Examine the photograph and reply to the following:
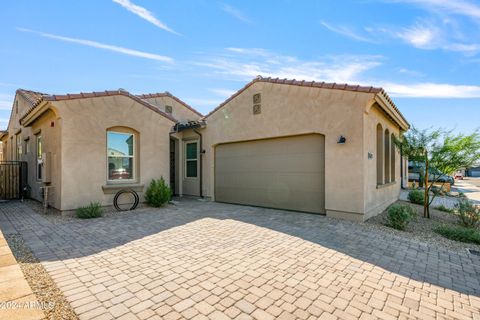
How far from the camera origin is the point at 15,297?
2725 millimetres

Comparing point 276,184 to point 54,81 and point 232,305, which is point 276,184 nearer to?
point 232,305

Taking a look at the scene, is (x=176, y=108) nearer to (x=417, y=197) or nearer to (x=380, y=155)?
(x=380, y=155)

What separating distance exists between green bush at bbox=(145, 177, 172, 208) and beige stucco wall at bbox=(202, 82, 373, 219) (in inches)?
147

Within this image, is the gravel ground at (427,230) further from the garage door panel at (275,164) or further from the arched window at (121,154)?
the arched window at (121,154)

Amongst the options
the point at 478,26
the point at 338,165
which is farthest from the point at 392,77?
the point at 338,165

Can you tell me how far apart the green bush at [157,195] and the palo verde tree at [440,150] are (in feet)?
30.3

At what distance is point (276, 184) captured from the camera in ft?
30.3

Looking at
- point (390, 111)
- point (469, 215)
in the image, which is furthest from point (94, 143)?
point (469, 215)

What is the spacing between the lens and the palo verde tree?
785 cm

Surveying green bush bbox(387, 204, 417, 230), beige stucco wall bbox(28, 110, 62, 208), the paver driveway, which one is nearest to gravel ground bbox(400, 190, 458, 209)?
green bush bbox(387, 204, 417, 230)

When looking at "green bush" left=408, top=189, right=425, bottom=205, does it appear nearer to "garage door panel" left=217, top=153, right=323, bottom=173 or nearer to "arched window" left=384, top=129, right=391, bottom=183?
"arched window" left=384, top=129, right=391, bottom=183

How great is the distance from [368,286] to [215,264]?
7.89ft

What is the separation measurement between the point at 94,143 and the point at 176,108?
675 centimetres

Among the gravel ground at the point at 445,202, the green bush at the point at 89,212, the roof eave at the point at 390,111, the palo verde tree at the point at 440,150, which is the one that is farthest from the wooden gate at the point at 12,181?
the gravel ground at the point at 445,202
